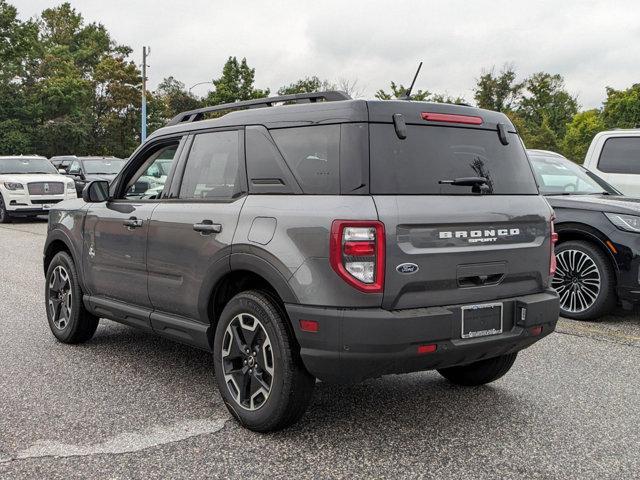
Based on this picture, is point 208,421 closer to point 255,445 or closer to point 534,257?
point 255,445

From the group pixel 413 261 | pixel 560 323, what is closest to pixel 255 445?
pixel 413 261

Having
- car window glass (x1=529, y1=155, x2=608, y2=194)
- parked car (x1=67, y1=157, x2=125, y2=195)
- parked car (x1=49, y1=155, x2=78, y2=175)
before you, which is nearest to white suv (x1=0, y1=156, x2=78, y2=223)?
parked car (x1=67, y1=157, x2=125, y2=195)

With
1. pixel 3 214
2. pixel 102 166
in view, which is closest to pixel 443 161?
pixel 3 214

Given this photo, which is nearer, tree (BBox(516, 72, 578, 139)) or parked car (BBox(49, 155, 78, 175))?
parked car (BBox(49, 155, 78, 175))

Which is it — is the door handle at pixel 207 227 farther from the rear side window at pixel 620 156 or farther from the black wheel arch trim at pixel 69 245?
the rear side window at pixel 620 156

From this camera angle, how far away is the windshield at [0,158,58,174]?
1852cm

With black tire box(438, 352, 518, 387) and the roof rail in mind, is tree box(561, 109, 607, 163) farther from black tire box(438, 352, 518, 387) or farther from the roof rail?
the roof rail

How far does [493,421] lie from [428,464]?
81cm

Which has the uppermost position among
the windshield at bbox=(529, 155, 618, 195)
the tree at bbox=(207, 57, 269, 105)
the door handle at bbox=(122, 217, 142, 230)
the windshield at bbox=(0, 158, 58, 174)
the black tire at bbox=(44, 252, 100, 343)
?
the tree at bbox=(207, 57, 269, 105)

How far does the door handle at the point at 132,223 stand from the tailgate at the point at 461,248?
2.05 metres

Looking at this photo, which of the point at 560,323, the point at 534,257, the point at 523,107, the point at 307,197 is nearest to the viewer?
the point at 307,197

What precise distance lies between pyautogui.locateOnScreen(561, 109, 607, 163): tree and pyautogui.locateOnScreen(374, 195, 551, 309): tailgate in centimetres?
5150

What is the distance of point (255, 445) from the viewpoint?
3633 millimetres

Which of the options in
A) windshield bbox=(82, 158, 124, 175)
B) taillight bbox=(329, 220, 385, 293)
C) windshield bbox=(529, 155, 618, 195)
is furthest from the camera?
windshield bbox=(82, 158, 124, 175)
